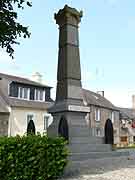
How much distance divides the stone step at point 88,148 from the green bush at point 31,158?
2.79 meters

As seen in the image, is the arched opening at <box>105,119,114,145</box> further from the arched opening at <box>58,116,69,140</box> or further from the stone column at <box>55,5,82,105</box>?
the arched opening at <box>58,116,69,140</box>

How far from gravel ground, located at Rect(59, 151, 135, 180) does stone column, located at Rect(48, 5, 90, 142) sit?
1.80m

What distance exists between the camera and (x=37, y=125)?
3222cm

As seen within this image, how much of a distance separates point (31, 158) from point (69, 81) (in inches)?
241

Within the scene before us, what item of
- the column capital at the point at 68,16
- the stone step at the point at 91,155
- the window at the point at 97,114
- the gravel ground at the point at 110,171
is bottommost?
the gravel ground at the point at 110,171

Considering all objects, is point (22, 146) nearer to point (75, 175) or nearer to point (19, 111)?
point (75, 175)

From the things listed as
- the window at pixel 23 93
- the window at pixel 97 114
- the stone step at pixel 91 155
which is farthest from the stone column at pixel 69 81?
the window at pixel 97 114

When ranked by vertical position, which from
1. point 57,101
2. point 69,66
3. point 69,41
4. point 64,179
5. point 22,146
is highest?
point 69,41

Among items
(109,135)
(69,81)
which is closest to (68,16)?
(69,81)

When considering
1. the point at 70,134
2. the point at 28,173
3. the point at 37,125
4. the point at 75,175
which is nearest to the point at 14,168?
the point at 28,173

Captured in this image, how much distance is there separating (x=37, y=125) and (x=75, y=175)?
888 inches

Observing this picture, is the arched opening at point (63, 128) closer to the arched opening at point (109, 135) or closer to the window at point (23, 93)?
the arched opening at point (109, 135)

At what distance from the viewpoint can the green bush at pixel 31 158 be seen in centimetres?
801

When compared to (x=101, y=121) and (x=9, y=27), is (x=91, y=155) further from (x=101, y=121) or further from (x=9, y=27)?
(x=101, y=121)
